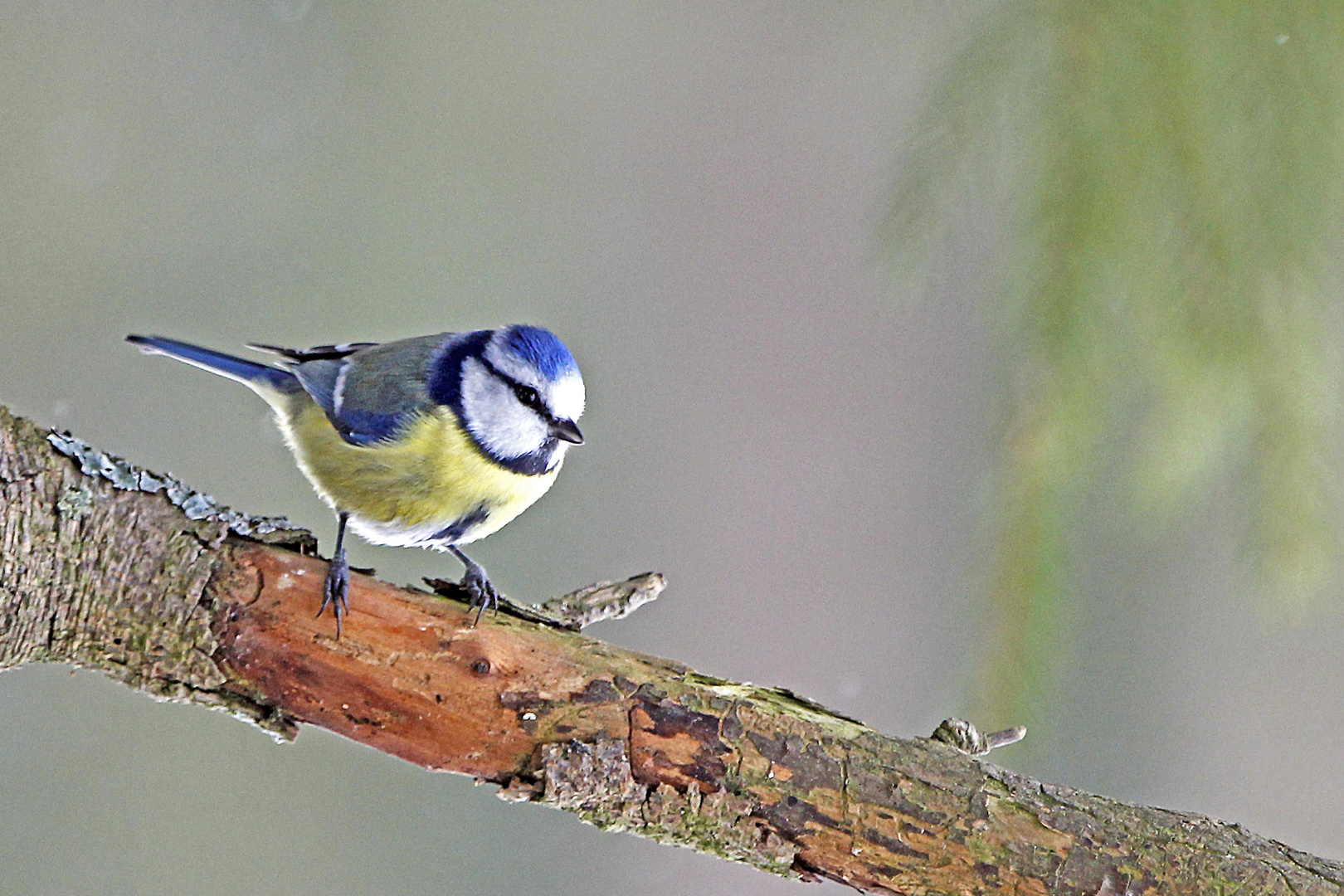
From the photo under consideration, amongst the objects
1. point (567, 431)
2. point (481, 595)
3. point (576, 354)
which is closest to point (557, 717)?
point (481, 595)

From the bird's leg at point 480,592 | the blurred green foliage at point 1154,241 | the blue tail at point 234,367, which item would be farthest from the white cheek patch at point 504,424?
the blurred green foliage at point 1154,241

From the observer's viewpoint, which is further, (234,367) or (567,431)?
(234,367)

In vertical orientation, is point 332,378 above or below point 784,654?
below

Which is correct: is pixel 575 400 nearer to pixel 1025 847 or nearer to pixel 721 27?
pixel 1025 847

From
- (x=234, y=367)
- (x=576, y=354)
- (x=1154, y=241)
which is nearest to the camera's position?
(x=1154, y=241)

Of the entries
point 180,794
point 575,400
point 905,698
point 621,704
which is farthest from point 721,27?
point 180,794

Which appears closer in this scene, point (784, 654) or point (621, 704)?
→ point (621, 704)

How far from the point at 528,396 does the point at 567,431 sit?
0.06m

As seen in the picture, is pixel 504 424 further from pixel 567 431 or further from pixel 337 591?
pixel 337 591

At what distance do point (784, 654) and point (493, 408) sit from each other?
994 millimetres

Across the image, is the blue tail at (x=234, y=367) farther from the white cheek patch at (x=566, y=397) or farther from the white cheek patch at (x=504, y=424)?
the white cheek patch at (x=566, y=397)

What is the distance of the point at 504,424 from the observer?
4.15 feet

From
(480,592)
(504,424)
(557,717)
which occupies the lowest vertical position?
(557,717)

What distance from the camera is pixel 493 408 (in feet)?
4.17
